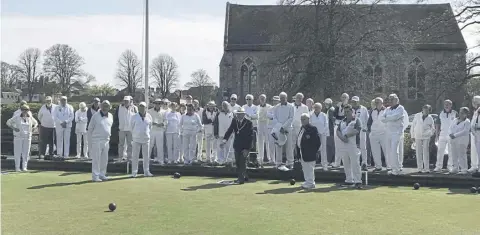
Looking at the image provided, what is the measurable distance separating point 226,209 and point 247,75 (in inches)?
2050

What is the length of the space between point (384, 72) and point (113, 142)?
30.5 m

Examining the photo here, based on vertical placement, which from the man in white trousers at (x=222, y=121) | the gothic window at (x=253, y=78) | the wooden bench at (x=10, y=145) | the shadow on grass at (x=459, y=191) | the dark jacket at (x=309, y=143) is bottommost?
the shadow on grass at (x=459, y=191)

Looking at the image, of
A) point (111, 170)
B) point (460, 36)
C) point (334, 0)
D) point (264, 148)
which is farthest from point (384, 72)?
point (111, 170)

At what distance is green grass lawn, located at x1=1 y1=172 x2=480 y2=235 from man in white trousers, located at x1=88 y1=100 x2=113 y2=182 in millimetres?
818

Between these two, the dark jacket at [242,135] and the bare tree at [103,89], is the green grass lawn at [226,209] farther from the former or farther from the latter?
the bare tree at [103,89]

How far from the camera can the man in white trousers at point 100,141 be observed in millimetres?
15336

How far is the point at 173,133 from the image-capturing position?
1794 centimetres

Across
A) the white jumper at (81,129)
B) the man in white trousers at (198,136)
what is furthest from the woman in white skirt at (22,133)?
the man in white trousers at (198,136)

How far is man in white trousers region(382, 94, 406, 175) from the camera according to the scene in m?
15.0

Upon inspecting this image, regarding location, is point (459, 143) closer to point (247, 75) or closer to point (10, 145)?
point (10, 145)

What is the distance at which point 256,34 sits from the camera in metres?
62.1

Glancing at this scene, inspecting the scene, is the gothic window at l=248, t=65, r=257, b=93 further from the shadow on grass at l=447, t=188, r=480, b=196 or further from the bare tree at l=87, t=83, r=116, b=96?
the shadow on grass at l=447, t=188, r=480, b=196

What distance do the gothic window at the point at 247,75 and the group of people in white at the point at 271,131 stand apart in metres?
42.0

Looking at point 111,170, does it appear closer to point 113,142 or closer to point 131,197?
point 113,142
